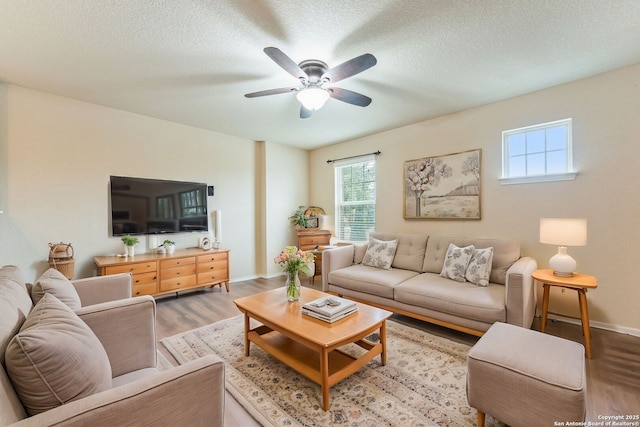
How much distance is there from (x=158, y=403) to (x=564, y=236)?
3.00 meters

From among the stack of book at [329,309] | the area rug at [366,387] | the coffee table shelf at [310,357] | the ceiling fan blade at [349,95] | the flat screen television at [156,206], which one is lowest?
the area rug at [366,387]

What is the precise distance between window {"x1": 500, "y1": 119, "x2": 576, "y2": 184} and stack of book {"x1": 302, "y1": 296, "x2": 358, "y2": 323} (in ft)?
8.11

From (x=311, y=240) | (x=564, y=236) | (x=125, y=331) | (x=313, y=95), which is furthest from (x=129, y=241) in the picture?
(x=564, y=236)

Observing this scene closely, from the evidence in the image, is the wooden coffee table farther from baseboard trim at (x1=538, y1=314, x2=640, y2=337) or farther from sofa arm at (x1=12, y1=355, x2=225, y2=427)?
baseboard trim at (x1=538, y1=314, x2=640, y2=337)

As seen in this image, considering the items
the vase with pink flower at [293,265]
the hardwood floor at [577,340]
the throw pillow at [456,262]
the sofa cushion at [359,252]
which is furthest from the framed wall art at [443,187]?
the vase with pink flower at [293,265]

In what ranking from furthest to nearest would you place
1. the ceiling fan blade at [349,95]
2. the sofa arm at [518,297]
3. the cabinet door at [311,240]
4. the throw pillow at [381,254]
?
the cabinet door at [311,240]
the throw pillow at [381,254]
the ceiling fan blade at [349,95]
the sofa arm at [518,297]

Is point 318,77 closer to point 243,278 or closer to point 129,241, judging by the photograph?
point 129,241

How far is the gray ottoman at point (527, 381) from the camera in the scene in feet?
3.97

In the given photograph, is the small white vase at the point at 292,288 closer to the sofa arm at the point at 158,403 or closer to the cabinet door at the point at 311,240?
the sofa arm at the point at 158,403

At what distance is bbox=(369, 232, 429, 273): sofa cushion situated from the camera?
11.2ft

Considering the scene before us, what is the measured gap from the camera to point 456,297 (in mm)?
2445

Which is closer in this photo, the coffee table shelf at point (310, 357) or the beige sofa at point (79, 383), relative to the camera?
the beige sofa at point (79, 383)

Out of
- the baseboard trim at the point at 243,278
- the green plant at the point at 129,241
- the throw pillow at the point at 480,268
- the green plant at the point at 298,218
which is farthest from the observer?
the green plant at the point at 298,218

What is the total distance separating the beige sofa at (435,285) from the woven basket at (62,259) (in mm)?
2810
